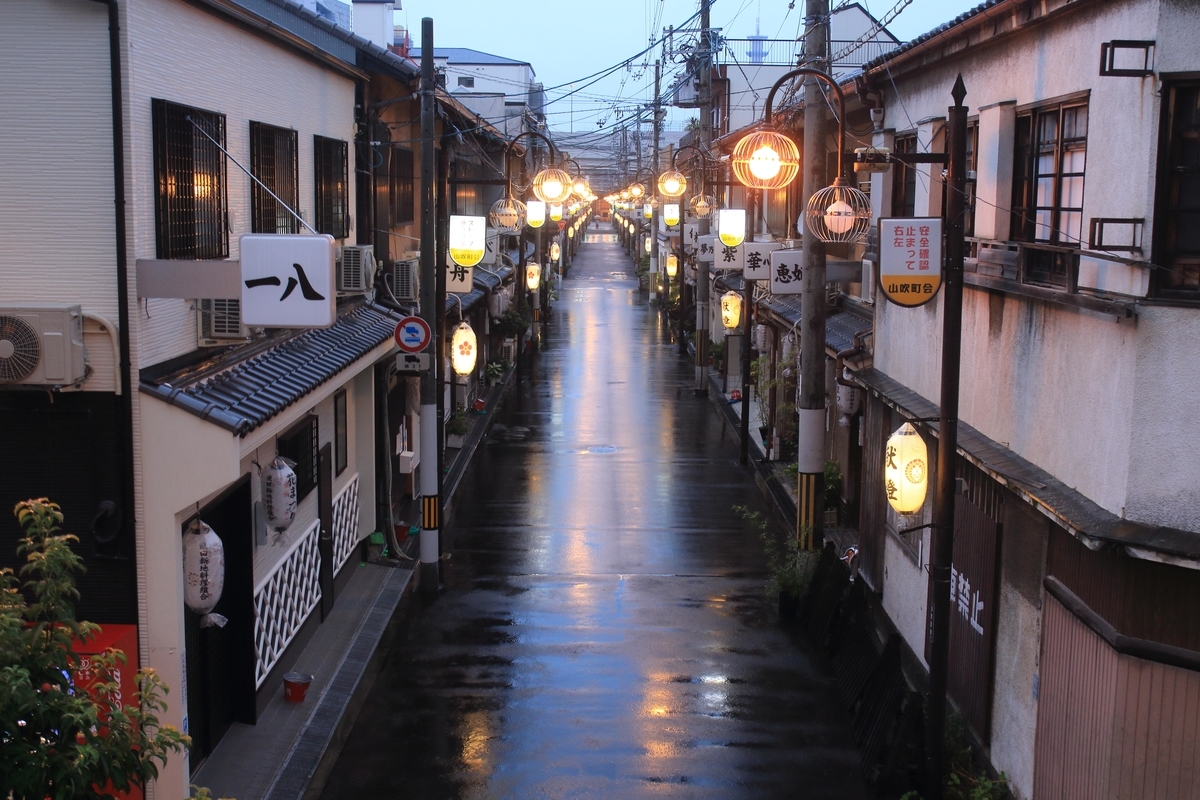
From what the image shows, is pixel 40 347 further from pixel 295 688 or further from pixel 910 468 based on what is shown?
pixel 910 468

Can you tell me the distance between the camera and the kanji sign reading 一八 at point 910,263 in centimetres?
1174

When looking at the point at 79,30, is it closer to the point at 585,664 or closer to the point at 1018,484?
the point at 1018,484

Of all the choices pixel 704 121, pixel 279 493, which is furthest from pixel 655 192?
pixel 279 493

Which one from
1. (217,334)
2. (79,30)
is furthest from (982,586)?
(79,30)

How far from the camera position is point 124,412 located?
32.4ft

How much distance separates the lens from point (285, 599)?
14.7 meters

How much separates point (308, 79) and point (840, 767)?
1140cm

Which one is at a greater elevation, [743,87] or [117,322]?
[743,87]

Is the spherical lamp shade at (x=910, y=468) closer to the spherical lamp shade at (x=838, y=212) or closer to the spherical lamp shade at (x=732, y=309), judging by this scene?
the spherical lamp shade at (x=838, y=212)

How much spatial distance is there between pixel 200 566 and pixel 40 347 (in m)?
2.46

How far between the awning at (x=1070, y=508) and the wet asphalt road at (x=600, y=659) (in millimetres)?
3911

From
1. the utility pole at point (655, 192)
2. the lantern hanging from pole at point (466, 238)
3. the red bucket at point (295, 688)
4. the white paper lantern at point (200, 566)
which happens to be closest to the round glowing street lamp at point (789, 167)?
the white paper lantern at point (200, 566)

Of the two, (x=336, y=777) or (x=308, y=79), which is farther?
(x=308, y=79)

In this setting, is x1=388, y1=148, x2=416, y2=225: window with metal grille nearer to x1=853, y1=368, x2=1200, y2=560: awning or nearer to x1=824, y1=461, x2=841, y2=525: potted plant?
x1=824, y1=461, x2=841, y2=525: potted plant
